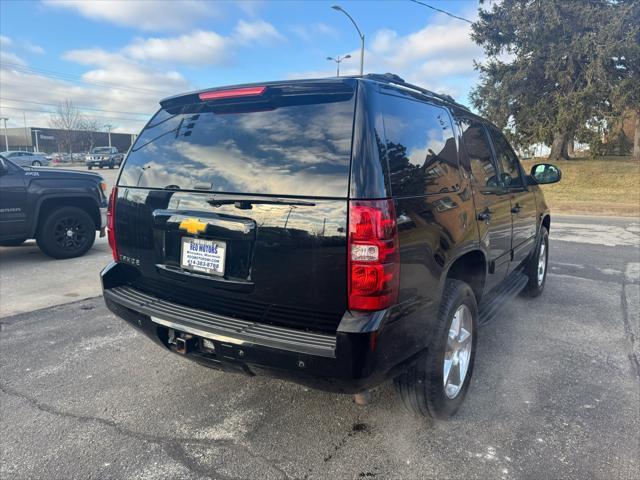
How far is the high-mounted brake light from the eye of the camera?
2459 millimetres

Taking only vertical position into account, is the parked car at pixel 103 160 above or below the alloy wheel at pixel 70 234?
above

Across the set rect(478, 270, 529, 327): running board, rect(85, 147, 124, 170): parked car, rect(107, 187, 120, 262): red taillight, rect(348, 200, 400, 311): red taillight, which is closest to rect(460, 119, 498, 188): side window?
rect(478, 270, 529, 327): running board

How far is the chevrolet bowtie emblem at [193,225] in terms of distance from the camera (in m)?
2.45

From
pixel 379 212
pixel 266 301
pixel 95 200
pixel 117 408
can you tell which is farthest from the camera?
pixel 95 200

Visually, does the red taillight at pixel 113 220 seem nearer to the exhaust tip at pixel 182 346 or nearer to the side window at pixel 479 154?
the exhaust tip at pixel 182 346

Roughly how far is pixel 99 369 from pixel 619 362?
3.99m

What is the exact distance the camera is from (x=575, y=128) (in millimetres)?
24969

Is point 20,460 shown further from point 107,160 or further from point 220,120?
point 107,160

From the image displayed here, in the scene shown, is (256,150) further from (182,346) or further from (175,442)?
(175,442)

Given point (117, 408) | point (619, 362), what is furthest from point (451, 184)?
point (117, 408)

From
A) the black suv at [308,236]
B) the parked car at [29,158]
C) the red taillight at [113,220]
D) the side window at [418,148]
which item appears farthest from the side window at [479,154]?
the parked car at [29,158]

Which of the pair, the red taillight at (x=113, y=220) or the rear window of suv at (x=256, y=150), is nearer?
the rear window of suv at (x=256, y=150)

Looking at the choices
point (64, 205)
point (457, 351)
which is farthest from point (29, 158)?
point (457, 351)

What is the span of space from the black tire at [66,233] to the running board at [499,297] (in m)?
6.08
